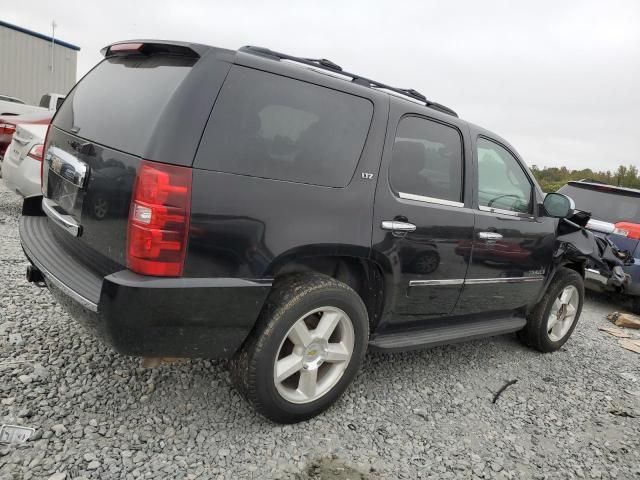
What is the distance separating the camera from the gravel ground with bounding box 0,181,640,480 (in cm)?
220

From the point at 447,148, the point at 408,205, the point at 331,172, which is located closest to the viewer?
the point at 331,172

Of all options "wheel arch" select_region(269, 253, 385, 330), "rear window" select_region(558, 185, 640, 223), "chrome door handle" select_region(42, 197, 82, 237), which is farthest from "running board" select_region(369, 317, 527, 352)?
"rear window" select_region(558, 185, 640, 223)

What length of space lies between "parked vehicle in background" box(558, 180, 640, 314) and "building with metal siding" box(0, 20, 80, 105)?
22684mm

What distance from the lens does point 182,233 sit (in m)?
2.01

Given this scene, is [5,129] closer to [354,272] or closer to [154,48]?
[154,48]

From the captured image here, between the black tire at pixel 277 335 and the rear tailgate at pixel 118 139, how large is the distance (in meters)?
0.71

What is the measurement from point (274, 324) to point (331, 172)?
2.69 feet

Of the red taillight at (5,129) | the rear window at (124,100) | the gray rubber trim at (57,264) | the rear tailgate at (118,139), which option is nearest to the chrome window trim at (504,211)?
the rear tailgate at (118,139)

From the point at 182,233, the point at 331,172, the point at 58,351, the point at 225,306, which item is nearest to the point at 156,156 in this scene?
the point at 182,233

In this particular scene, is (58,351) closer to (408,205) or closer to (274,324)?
(274,324)

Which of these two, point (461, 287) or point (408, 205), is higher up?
point (408, 205)

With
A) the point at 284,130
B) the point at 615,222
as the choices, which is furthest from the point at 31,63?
the point at 284,130

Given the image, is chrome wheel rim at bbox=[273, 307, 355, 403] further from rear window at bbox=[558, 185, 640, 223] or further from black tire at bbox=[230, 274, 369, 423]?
rear window at bbox=[558, 185, 640, 223]

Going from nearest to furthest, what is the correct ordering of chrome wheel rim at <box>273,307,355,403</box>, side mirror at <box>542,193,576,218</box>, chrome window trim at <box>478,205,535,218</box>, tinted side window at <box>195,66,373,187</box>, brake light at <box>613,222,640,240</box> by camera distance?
tinted side window at <box>195,66,373,187</box>, chrome wheel rim at <box>273,307,355,403</box>, chrome window trim at <box>478,205,535,218</box>, side mirror at <box>542,193,576,218</box>, brake light at <box>613,222,640,240</box>
